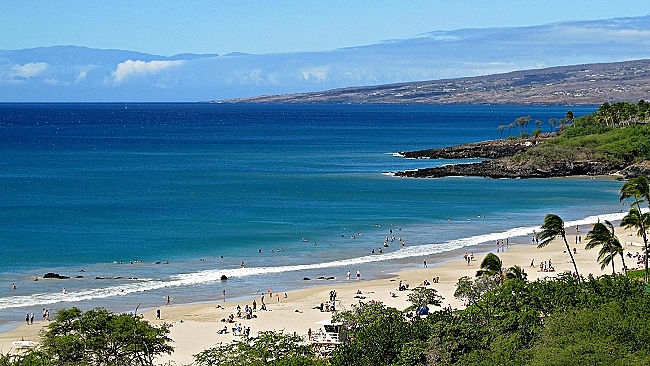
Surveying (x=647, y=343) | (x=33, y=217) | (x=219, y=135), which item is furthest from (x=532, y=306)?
(x=219, y=135)

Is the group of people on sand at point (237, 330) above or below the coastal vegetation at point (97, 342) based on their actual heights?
below

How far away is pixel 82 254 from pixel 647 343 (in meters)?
35.3

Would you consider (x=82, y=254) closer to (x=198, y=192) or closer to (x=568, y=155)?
(x=198, y=192)

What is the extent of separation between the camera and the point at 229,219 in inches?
2522

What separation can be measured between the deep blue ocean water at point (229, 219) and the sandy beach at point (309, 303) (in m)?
1.65

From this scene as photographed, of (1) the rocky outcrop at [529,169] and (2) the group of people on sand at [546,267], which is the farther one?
(1) the rocky outcrop at [529,169]

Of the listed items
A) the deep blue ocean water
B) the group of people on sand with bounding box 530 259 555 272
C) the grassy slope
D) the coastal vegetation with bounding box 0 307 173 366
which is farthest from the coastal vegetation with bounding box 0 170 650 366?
the grassy slope

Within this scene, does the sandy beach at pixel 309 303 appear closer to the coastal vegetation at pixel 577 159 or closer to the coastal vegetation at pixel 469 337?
the coastal vegetation at pixel 469 337

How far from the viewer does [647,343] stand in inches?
873

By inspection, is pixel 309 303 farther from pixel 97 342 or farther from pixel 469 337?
pixel 469 337

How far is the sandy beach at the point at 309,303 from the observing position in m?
34.5

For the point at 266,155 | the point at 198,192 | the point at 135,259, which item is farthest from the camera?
the point at 266,155

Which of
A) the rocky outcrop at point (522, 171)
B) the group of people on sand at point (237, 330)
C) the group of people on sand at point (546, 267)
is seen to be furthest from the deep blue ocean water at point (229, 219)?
the group of people on sand at point (546, 267)

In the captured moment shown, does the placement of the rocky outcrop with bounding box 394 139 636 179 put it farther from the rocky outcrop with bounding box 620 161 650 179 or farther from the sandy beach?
the sandy beach
